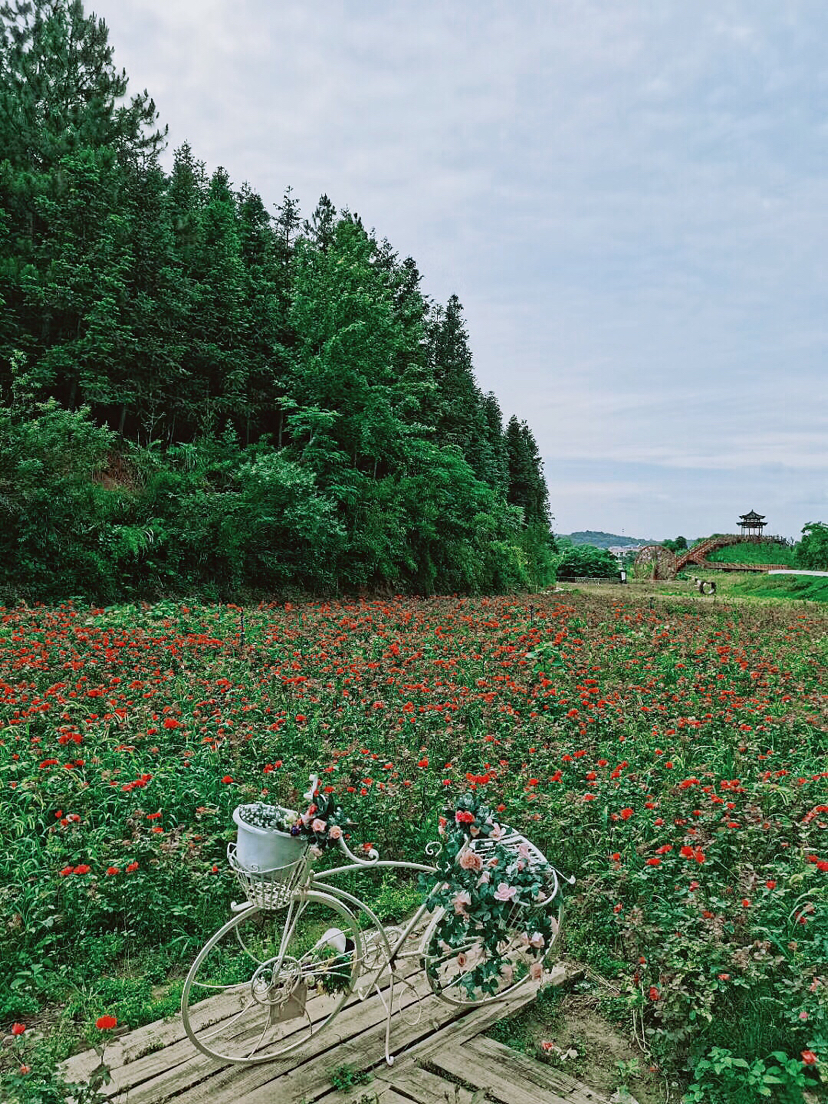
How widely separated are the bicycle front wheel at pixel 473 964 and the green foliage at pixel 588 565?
3580 centimetres

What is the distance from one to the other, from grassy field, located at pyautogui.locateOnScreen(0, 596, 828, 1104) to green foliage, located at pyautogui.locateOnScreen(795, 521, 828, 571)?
1305 inches

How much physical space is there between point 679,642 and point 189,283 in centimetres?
1609

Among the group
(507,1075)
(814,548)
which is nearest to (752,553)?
(814,548)

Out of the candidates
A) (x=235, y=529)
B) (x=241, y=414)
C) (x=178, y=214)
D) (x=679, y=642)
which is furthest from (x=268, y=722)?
(x=178, y=214)

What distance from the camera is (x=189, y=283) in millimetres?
18938

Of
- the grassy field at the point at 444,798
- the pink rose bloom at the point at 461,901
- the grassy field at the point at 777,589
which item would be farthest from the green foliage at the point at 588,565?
the pink rose bloom at the point at 461,901

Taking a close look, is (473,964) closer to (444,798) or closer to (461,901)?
(461,901)

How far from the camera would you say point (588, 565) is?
125ft

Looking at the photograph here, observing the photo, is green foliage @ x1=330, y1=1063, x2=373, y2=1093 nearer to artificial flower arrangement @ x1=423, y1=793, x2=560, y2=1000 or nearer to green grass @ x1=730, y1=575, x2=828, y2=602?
artificial flower arrangement @ x1=423, y1=793, x2=560, y2=1000

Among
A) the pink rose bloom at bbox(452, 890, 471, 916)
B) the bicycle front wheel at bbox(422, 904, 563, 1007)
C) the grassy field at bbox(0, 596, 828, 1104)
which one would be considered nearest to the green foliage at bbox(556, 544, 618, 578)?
the grassy field at bbox(0, 596, 828, 1104)

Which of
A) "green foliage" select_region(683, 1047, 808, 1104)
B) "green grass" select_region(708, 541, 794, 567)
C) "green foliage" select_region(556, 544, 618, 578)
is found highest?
"green grass" select_region(708, 541, 794, 567)

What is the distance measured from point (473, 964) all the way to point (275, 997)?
A: 35.9 inches

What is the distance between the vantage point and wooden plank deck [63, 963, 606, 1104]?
2299 millimetres

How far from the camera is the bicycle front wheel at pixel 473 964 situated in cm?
245
